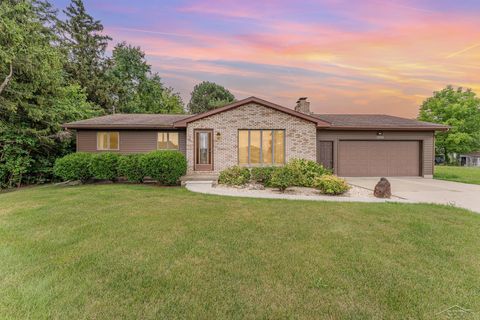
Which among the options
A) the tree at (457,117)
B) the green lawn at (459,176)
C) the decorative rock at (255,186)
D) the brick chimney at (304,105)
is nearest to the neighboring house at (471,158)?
the tree at (457,117)

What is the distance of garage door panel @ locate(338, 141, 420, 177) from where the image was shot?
1338cm

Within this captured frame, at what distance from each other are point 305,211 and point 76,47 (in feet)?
101

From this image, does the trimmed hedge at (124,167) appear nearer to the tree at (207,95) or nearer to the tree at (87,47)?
the tree at (87,47)

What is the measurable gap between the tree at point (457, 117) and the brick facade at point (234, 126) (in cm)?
3599

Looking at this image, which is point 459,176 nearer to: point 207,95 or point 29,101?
point 29,101

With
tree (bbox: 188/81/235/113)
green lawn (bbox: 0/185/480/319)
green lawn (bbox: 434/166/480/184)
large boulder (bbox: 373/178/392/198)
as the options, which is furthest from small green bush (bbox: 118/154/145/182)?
tree (bbox: 188/81/235/113)

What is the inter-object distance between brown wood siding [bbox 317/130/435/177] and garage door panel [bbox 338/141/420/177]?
231 millimetres

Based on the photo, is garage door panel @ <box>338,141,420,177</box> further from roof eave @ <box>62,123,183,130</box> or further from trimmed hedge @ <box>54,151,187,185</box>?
roof eave @ <box>62,123,183,130</box>

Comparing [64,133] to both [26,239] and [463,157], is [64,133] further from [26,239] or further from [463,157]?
[463,157]

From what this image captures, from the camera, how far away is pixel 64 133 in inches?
529

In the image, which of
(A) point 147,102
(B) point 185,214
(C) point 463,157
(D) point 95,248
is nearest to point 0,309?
(D) point 95,248

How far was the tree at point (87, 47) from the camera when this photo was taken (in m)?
24.0

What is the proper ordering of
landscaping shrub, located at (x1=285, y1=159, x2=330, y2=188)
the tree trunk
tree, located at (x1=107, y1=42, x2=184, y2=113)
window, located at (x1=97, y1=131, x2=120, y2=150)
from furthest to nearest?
tree, located at (x1=107, y1=42, x2=184, y2=113) → window, located at (x1=97, y1=131, x2=120, y2=150) → the tree trunk → landscaping shrub, located at (x1=285, y1=159, x2=330, y2=188)

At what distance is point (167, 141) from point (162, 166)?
3.27 m
